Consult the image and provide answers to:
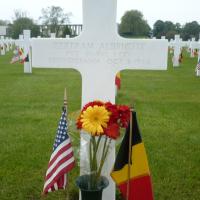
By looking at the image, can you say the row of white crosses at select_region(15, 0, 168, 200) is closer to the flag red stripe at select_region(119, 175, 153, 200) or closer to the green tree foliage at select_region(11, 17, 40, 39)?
the flag red stripe at select_region(119, 175, 153, 200)

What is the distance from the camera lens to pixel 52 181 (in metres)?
2.97

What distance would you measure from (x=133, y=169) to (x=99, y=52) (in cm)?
102

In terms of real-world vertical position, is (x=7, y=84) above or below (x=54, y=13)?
below

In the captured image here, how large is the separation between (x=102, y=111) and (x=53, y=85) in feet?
26.3

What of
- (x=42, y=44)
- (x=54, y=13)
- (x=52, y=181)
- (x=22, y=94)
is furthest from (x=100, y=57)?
(x=54, y=13)

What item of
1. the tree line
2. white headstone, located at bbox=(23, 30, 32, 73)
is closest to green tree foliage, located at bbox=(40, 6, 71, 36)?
the tree line

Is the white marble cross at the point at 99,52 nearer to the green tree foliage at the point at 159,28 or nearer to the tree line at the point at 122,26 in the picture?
the tree line at the point at 122,26

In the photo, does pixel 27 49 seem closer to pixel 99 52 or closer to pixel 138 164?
pixel 99 52

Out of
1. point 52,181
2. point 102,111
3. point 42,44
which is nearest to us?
point 102,111

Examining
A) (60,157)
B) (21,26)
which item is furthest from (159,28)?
(60,157)

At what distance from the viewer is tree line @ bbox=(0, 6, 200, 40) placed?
33.7m

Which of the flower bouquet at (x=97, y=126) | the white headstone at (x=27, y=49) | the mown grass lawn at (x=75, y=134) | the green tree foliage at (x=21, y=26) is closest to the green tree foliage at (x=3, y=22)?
the green tree foliage at (x=21, y=26)

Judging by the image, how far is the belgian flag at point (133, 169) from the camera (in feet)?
8.89

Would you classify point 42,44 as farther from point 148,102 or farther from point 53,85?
point 53,85
